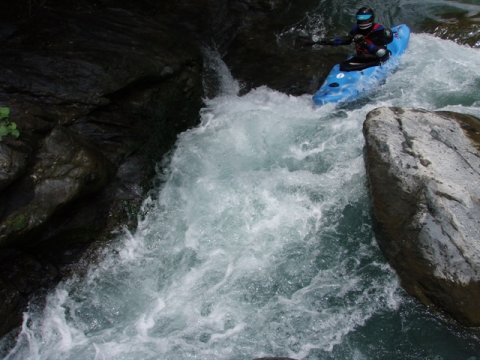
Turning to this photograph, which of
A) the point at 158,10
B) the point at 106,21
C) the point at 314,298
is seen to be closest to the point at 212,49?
the point at 158,10

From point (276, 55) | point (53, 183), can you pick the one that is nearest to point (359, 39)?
point (276, 55)

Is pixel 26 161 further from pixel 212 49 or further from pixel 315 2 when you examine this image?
pixel 315 2

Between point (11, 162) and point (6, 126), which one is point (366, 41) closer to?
point (6, 126)

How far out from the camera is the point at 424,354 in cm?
360

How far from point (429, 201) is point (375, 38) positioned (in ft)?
11.4

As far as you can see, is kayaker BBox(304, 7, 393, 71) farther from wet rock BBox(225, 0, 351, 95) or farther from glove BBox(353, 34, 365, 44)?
wet rock BBox(225, 0, 351, 95)

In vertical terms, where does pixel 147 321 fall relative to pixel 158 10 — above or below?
below

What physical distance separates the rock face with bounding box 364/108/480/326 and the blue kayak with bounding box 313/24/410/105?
164 cm

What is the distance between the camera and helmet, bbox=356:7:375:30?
6.45 meters

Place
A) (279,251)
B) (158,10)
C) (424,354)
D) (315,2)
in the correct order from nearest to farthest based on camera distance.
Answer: (424,354) → (279,251) → (158,10) → (315,2)

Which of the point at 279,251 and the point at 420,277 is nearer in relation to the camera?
the point at 420,277

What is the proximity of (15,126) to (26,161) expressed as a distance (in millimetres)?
312

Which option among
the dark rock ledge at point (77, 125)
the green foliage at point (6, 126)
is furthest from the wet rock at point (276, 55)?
the green foliage at point (6, 126)

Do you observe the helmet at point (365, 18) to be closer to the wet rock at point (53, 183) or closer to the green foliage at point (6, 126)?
the wet rock at point (53, 183)
